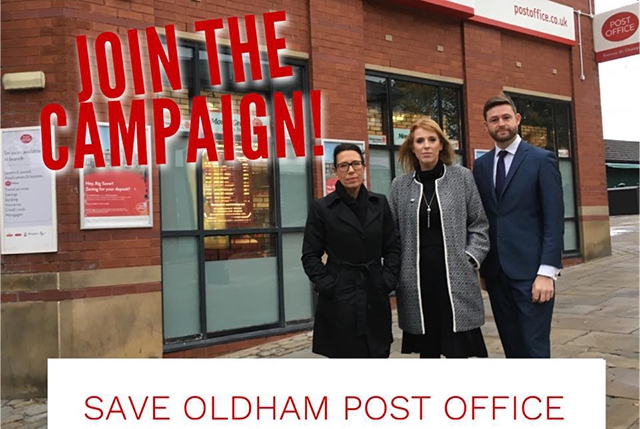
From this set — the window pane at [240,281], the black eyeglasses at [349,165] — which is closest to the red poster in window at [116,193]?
the window pane at [240,281]

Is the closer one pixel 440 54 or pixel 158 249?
pixel 158 249

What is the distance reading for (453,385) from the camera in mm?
2230

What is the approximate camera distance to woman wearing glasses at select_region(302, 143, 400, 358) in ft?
9.83

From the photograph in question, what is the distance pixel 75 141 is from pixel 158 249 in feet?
4.24

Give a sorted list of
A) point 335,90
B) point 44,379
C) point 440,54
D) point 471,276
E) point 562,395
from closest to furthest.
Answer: point 562,395 < point 471,276 < point 44,379 < point 335,90 < point 440,54

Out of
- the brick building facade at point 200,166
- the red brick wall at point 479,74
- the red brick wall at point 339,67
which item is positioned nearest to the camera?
the brick building facade at point 200,166

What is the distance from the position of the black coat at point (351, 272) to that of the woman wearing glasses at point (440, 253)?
105 mm

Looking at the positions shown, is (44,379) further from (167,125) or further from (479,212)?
(479,212)

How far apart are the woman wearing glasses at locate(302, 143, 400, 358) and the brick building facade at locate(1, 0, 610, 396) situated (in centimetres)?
290

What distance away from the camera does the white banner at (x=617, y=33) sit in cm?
1038

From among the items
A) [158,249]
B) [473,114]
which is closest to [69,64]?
[158,249]

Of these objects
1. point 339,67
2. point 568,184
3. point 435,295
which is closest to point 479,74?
point 339,67

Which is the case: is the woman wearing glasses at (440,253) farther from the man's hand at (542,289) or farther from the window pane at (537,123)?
the window pane at (537,123)

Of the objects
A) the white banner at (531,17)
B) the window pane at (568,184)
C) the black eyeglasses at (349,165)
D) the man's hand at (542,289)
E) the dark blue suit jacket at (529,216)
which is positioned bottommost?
the man's hand at (542,289)
